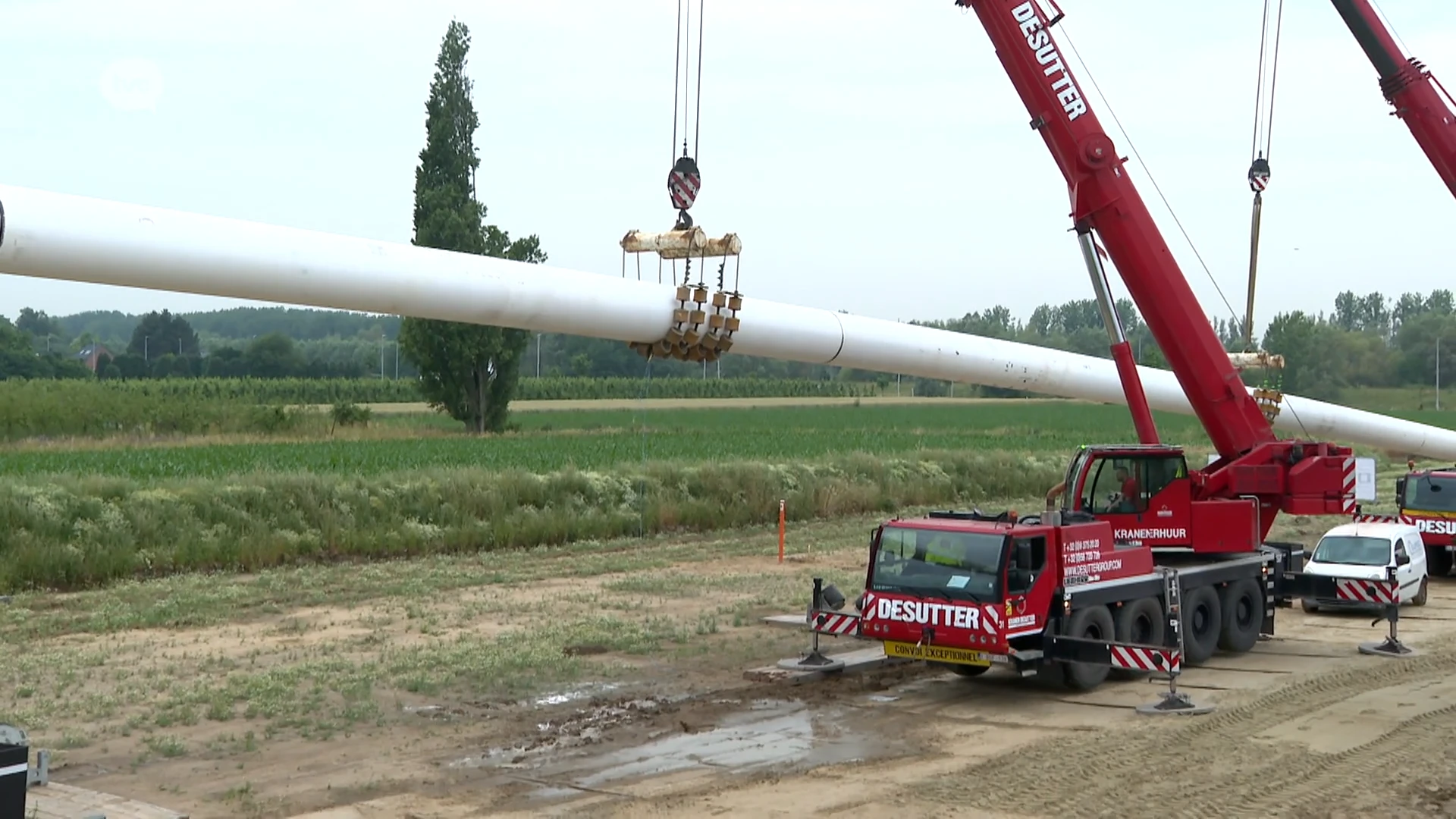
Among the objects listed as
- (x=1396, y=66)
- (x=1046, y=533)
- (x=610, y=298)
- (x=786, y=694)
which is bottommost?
(x=786, y=694)

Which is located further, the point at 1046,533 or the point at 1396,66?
the point at 1396,66

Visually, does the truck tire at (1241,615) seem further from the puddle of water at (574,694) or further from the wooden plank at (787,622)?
the puddle of water at (574,694)

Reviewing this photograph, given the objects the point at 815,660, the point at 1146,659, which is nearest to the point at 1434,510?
the point at 1146,659

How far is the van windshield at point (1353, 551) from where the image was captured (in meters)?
22.4

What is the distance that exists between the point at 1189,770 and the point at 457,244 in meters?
47.1

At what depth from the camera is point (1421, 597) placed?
2341cm

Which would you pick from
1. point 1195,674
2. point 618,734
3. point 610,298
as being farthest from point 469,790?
point 1195,674

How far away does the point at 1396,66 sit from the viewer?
803 inches

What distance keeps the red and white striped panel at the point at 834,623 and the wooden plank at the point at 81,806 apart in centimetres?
751

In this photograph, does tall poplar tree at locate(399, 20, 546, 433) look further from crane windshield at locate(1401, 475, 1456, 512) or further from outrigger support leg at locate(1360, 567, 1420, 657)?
outrigger support leg at locate(1360, 567, 1420, 657)

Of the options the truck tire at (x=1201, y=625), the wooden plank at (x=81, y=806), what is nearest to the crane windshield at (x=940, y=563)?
the truck tire at (x=1201, y=625)

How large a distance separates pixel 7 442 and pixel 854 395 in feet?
106

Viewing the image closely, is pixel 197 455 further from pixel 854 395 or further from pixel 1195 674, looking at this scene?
pixel 854 395

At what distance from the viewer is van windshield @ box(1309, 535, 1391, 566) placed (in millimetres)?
22419
